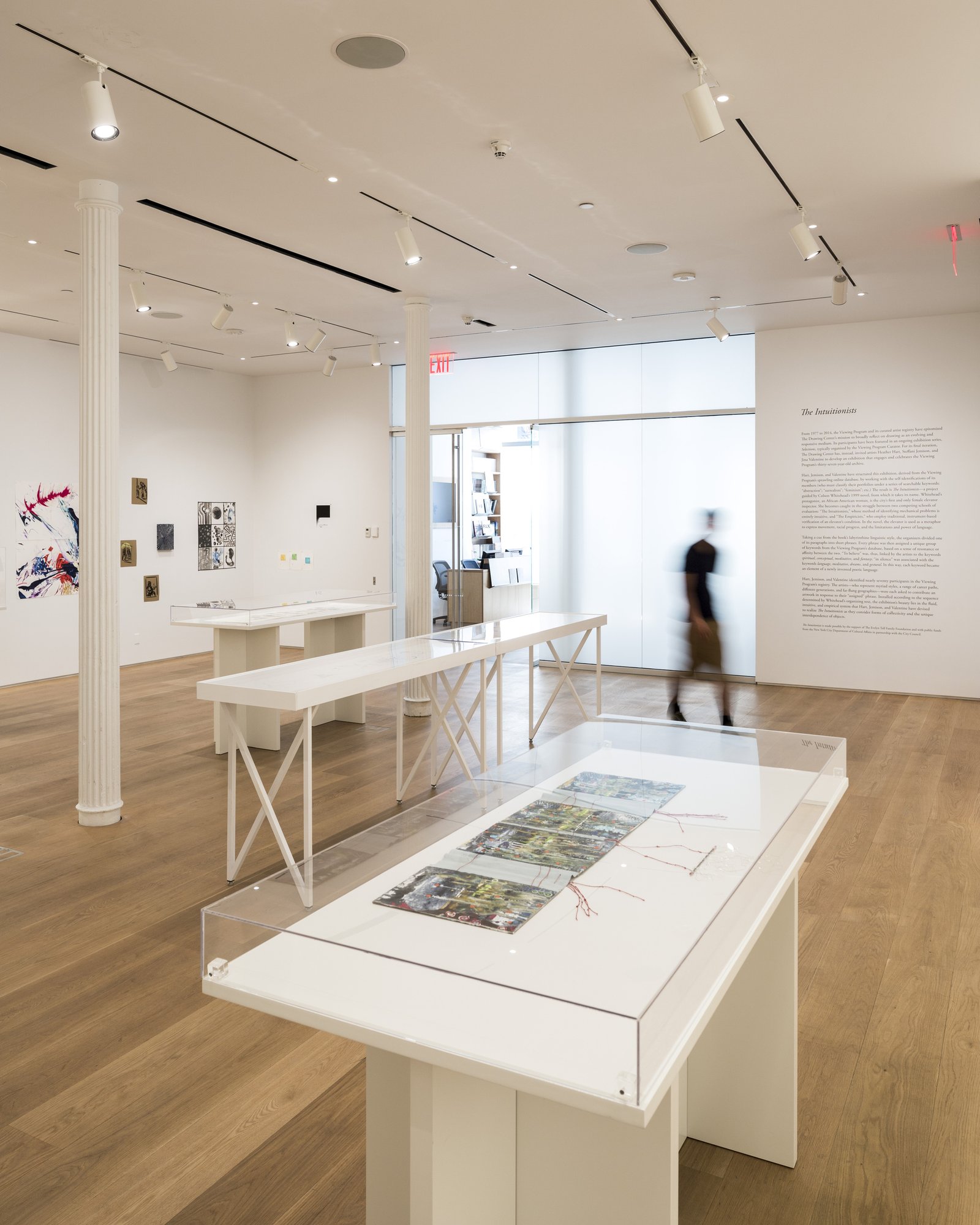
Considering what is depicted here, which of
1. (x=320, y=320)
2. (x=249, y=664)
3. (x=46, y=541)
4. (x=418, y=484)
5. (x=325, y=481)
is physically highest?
(x=320, y=320)

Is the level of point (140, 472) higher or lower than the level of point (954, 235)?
lower

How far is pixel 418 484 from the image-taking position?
7500mm

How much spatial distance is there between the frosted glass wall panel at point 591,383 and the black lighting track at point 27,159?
19.2 feet

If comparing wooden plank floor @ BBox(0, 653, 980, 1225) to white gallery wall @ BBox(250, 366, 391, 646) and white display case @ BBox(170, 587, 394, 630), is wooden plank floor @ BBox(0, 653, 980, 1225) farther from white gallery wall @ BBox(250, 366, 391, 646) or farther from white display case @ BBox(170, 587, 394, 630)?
white gallery wall @ BBox(250, 366, 391, 646)

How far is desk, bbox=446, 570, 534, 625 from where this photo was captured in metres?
10.1

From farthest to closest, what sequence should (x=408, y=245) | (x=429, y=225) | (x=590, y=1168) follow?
1. (x=429, y=225)
2. (x=408, y=245)
3. (x=590, y=1168)

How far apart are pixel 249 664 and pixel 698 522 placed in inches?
187

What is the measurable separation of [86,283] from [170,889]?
9.67ft

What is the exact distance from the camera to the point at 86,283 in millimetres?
4621

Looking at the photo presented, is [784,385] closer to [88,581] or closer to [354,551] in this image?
[354,551]

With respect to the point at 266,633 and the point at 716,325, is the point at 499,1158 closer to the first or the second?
the point at 266,633

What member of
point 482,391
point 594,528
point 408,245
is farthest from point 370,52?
point 482,391

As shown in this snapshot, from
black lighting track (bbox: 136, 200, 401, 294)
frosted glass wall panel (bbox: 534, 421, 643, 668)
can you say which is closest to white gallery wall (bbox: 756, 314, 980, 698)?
frosted glass wall panel (bbox: 534, 421, 643, 668)

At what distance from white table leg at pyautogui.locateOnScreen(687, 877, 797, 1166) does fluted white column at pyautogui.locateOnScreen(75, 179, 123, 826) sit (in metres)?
3.47
